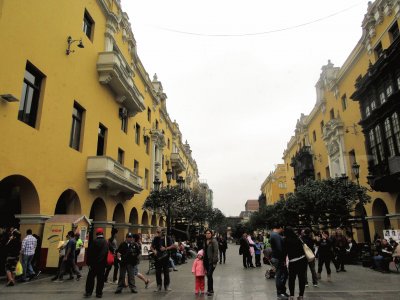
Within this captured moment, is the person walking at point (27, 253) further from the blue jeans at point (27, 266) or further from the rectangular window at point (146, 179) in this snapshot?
the rectangular window at point (146, 179)

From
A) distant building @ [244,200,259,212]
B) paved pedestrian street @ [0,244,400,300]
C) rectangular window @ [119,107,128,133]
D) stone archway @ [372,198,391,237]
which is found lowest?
paved pedestrian street @ [0,244,400,300]

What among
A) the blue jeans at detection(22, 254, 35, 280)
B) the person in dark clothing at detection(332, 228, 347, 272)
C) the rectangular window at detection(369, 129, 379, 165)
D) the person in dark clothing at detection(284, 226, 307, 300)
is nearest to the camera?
the person in dark clothing at detection(284, 226, 307, 300)

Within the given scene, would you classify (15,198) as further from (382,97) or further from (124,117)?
(382,97)

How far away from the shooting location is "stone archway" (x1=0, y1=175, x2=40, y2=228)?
1190 centimetres

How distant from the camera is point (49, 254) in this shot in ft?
38.4

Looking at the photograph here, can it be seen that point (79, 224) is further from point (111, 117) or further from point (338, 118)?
point (338, 118)

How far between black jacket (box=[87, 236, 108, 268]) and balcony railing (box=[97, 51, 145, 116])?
11798 mm

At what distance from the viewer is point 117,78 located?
1875 cm

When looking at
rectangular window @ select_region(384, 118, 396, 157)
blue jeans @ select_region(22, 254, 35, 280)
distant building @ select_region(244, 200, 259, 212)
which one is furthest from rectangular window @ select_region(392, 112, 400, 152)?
distant building @ select_region(244, 200, 259, 212)

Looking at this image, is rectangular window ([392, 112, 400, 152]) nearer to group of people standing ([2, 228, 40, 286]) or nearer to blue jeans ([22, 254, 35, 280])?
group of people standing ([2, 228, 40, 286])

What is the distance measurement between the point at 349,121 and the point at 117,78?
774 inches

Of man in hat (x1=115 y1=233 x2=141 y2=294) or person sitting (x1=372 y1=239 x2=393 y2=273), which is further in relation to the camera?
person sitting (x1=372 y1=239 x2=393 y2=273)

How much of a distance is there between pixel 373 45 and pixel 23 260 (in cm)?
2418

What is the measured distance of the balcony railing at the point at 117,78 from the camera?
59.0 ft
